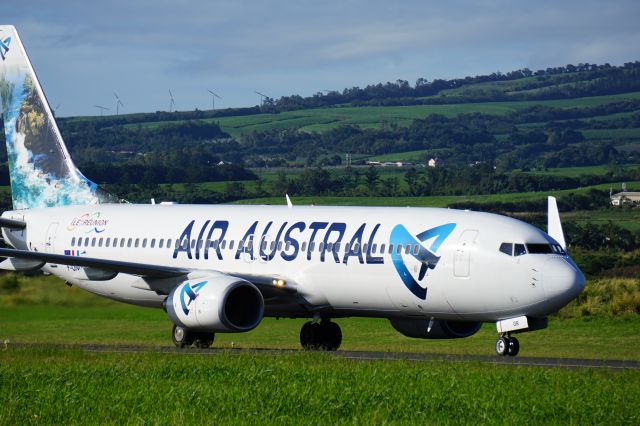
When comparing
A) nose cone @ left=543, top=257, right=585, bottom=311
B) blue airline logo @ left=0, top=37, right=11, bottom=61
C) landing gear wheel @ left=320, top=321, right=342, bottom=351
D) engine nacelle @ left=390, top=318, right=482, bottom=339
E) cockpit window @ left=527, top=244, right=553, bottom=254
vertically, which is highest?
blue airline logo @ left=0, top=37, right=11, bottom=61

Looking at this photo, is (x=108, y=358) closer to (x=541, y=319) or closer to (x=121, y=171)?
(x=541, y=319)

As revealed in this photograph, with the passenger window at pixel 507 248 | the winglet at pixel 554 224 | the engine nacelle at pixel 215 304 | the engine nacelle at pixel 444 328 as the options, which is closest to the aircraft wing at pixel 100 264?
the engine nacelle at pixel 215 304

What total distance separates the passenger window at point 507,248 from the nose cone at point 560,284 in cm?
99

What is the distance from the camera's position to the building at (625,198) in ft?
454

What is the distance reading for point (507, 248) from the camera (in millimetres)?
33406

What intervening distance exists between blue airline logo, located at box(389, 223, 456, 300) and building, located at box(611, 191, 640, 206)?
346ft

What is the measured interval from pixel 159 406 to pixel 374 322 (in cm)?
3418

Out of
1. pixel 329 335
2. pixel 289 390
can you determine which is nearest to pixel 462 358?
pixel 329 335

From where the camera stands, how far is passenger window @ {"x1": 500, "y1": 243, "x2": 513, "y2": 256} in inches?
1312

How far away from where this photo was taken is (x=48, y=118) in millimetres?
46938

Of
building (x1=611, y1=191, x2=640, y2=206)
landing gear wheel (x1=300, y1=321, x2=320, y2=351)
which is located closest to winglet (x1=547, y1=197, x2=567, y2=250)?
landing gear wheel (x1=300, y1=321, x2=320, y2=351)

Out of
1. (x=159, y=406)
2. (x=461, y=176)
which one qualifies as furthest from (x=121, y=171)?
(x=159, y=406)

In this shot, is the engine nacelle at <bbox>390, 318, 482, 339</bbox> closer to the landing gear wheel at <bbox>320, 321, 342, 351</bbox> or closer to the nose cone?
the landing gear wheel at <bbox>320, 321, 342, 351</bbox>

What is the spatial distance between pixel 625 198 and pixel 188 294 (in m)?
108
